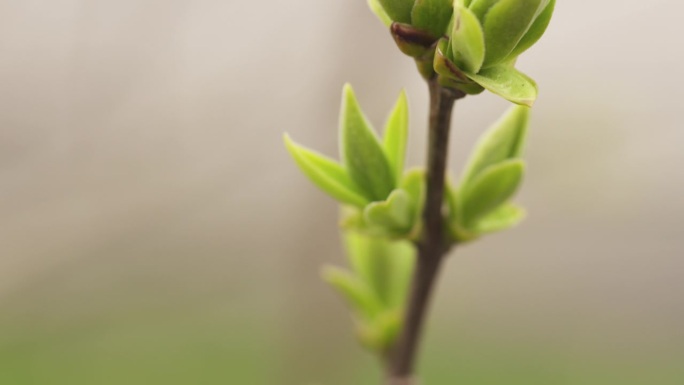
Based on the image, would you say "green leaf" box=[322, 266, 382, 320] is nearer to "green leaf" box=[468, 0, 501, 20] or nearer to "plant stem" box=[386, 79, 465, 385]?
"plant stem" box=[386, 79, 465, 385]

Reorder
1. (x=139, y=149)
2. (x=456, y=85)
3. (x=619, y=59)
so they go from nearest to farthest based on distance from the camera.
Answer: (x=456, y=85) → (x=139, y=149) → (x=619, y=59)

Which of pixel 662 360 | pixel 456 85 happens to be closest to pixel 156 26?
pixel 456 85

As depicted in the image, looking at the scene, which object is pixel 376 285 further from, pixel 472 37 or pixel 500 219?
pixel 472 37

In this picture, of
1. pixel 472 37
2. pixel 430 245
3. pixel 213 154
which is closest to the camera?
pixel 472 37

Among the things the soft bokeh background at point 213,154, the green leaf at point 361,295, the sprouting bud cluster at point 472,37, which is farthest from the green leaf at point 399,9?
the soft bokeh background at point 213,154

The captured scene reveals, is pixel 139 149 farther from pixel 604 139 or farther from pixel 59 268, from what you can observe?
pixel 604 139

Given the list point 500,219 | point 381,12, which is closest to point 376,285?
point 500,219

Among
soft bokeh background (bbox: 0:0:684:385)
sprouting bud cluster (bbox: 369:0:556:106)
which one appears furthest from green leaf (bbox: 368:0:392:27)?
soft bokeh background (bbox: 0:0:684:385)
